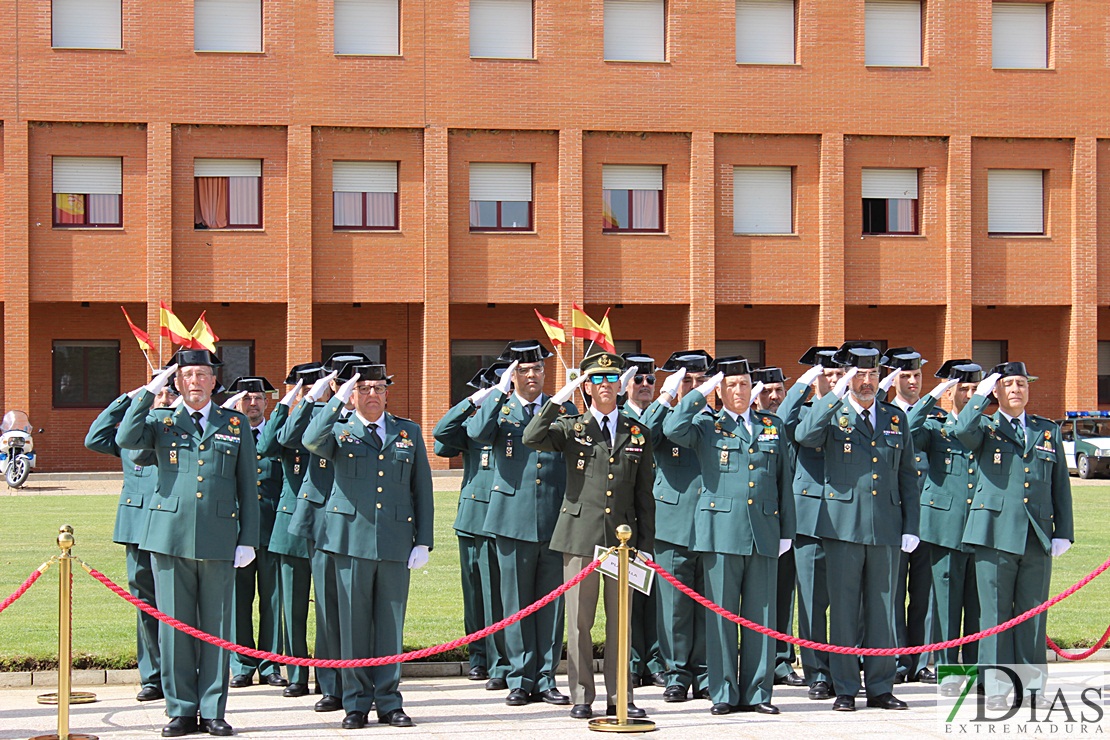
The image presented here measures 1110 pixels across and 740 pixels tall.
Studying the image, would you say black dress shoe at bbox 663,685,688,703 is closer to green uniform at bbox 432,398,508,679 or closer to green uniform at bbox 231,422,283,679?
green uniform at bbox 432,398,508,679

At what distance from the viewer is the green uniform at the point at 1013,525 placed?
9.55m

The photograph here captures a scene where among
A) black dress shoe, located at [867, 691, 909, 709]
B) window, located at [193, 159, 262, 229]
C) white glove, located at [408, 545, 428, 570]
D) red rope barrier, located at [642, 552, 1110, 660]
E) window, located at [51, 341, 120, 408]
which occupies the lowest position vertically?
black dress shoe, located at [867, 691, 909, 709]

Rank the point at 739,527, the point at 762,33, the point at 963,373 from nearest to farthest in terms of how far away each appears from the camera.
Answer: the point at 739,527 → the point at 963,373 → the point at 762,33

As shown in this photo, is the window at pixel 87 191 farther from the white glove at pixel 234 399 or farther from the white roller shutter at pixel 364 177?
the white glove at pixel 234 399

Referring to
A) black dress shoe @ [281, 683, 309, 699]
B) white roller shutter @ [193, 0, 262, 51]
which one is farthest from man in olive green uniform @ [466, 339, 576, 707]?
white roller shutter @ [193, 0, 262, 51]

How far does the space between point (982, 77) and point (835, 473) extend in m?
27.5

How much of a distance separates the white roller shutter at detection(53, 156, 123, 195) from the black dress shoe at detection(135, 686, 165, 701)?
24.9 m

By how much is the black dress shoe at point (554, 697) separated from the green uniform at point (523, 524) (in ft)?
0.19

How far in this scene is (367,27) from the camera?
109ft

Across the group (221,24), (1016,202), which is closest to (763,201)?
(1016,202)

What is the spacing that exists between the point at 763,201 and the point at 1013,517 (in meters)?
25.6

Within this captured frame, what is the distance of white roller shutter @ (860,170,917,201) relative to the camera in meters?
34.8

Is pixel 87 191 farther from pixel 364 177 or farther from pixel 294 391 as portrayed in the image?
pixel 294 391

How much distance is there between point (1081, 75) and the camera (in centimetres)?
3522
